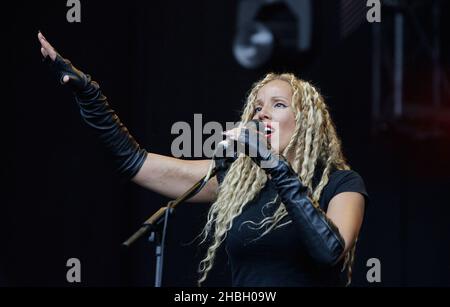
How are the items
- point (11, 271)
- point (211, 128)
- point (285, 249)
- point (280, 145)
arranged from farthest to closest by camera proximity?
point (211, 128) → point (11, 271) → point (280, 145) → point (285, 249)

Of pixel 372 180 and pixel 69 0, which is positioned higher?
pixel 69 0

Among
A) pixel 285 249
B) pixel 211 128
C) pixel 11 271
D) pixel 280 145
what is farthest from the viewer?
pixel 211 128

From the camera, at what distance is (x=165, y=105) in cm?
393

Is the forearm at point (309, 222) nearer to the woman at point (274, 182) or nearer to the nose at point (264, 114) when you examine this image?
the woman at point (274, 182)

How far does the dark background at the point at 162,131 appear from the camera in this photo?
11.7 ft

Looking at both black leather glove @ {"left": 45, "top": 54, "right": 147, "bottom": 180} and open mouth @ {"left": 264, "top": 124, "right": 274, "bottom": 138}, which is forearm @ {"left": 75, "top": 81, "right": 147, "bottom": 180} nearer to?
black leather glove @ {"left": 45, "top": 54, "right": 147, "bottom": 180}

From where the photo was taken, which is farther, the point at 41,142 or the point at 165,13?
the point at 165,13

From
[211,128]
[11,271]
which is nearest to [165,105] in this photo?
[211,128]

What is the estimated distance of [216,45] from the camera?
4016 millimetres

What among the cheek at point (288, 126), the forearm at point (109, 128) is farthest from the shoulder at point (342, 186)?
the forearm at point (109, 128)

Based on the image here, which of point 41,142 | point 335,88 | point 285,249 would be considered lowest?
point 285,249

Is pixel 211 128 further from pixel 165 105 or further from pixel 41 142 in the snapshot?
pixel 41 142

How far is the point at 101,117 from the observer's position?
260 centimetres

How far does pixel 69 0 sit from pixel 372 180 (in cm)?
176
